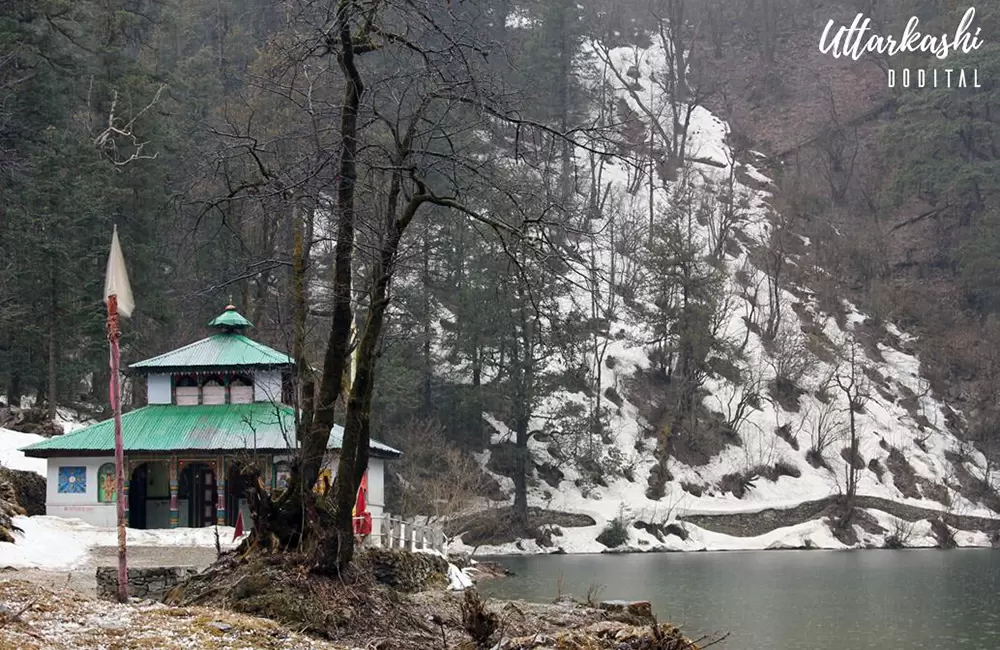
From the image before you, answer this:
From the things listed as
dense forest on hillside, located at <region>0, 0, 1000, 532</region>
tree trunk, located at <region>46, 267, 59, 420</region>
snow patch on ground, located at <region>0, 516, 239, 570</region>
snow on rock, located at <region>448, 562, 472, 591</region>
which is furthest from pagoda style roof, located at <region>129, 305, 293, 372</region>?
snow on rock, located at <region>448, 562, 472, 591</region>

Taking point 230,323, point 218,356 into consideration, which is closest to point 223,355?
point 218,356

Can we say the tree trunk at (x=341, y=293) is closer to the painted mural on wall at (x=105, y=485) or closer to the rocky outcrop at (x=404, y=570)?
the rocky outcrop at (x=404, y=570)

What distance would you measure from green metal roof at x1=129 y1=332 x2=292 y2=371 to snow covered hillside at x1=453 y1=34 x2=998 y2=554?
17346mm

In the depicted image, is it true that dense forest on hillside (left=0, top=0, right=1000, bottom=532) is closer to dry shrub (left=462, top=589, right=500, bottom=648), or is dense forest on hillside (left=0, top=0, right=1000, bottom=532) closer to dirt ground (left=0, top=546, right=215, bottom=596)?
dry shrub (left=462, top=589, right=500, bottom=648)

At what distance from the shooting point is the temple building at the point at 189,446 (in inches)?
1331

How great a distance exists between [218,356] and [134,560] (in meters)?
11.4

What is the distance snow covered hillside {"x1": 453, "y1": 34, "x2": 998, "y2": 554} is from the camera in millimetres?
54188

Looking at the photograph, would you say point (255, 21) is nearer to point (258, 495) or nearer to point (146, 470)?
point (146, 470)

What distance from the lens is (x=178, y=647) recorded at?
932cm

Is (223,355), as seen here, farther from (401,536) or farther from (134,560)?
(134,560)

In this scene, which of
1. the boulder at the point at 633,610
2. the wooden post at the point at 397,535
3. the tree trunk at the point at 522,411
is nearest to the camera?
the boulder at the point at 633,610

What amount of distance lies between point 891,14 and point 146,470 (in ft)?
242

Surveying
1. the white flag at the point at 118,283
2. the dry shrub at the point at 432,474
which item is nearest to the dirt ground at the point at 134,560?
the white flag at the point at 118,283

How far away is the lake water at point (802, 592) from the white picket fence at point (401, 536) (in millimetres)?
1985
